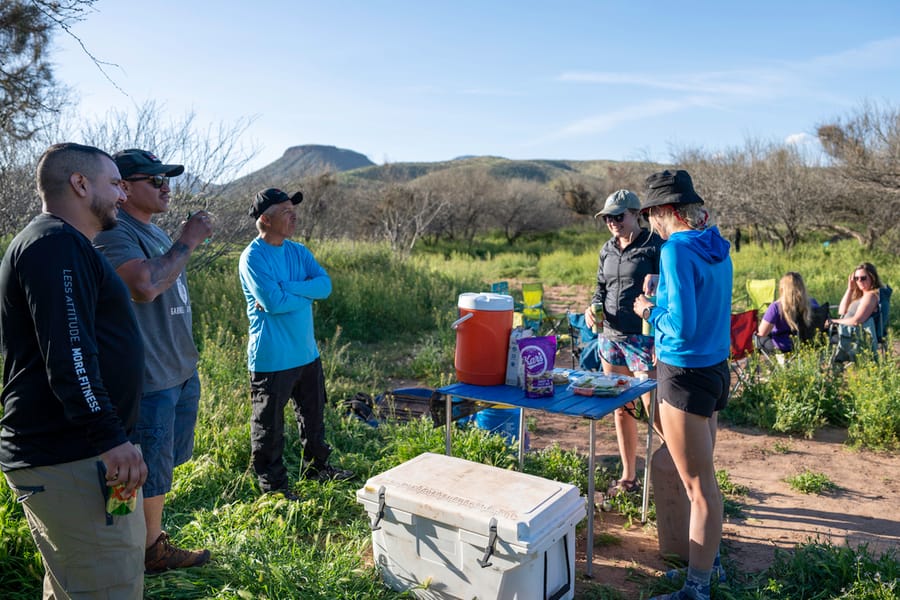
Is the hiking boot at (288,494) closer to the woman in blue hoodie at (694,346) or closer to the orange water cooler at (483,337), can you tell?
the orange water cooler at (483,337)

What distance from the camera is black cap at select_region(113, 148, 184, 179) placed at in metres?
2.64

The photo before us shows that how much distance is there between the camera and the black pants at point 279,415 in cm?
372

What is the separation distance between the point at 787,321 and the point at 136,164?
237 inches

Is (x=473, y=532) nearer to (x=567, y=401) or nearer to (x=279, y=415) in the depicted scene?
(x=567, y=401)

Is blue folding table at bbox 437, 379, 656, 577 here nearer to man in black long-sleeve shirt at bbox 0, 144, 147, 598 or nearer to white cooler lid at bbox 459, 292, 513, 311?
white cooler lid at bbox 459, 292, 513, 311

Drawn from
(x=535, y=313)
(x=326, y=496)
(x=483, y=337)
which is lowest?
(x=326, y=496)

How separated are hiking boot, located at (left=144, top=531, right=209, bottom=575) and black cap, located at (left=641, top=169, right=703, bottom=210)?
99.8 inches

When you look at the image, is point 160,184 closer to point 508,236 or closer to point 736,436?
point 736,436

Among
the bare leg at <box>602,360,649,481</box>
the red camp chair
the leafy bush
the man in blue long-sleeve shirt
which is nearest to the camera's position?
the man in blue long-sleeve shirt

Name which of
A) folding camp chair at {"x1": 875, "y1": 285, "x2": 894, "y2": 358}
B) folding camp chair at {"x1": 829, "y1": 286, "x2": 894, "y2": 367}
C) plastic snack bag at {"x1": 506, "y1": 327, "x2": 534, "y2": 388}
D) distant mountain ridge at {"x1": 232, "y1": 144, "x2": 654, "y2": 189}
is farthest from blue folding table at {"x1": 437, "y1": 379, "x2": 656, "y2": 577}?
distant mountain ridge at {"x1": 232, "y1": 144, "x2": 654, "y2": 189}

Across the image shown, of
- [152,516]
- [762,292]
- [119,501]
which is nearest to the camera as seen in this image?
[119,501]

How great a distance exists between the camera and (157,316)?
271 centimetres

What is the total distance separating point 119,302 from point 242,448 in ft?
8.22

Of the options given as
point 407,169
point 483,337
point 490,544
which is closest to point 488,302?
point 483,337
